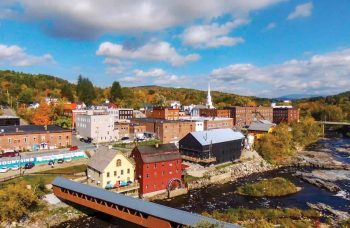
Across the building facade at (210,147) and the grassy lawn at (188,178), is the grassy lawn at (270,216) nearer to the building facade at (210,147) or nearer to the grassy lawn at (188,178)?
the grassy lawn at (188,178)

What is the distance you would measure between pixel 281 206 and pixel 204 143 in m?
22.3

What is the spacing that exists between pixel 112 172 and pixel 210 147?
2361 centimetres

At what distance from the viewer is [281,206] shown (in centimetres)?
4716

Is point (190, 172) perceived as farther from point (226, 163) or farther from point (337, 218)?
point (337, 218)

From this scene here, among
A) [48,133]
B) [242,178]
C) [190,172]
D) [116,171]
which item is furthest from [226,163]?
[48,133]

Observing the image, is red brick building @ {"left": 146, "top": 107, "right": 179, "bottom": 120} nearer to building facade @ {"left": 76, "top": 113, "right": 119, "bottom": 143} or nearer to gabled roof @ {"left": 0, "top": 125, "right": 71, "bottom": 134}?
building facade @ {"left": 76, "top": 113, "right": 119, "bottom": 143}

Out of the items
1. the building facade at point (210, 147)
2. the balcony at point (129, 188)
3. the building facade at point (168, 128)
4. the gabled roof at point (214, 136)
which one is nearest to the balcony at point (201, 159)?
the building facade at point (210, 147)

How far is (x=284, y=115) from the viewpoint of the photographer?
142 meters

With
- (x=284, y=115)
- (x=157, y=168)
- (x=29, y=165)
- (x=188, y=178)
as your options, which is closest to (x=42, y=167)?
(x=29, y=165)

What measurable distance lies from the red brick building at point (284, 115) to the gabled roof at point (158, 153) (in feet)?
315

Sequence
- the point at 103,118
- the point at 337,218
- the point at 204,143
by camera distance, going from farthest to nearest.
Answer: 1. the point at 103,118
2. the point at 204,143
3. the point at 337,218

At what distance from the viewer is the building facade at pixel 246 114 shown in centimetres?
12781

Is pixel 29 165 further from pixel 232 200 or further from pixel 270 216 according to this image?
pixel 270 216

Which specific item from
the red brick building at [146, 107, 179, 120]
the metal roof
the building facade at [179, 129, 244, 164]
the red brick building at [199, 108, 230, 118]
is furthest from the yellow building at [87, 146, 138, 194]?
the red brick building at [199, 108, 230, 118]
